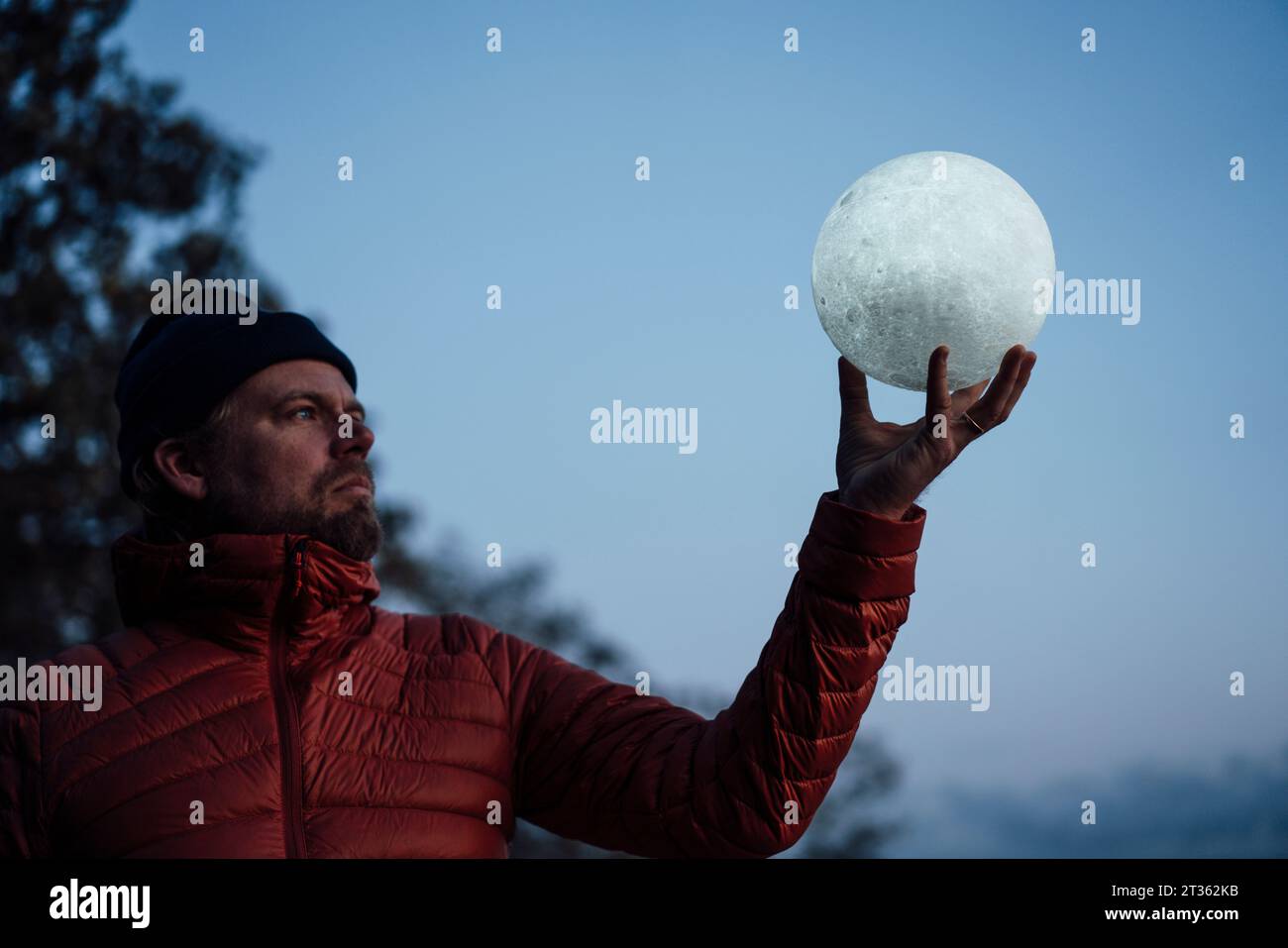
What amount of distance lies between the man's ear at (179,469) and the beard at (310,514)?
0.10m

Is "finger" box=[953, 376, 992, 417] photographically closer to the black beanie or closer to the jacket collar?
the jacket collar

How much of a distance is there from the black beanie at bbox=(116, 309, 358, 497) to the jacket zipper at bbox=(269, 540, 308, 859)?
749 millimetres

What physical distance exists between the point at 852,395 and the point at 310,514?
1623 millimetres

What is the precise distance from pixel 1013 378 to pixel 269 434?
7.40 feet

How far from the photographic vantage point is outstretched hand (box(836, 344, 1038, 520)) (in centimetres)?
295

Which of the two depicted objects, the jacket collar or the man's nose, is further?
the man's nose

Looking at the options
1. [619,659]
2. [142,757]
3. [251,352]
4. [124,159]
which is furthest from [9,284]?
[142,757]

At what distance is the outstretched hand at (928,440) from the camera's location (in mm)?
2945

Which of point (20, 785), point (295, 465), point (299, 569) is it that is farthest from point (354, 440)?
point (20, 785)

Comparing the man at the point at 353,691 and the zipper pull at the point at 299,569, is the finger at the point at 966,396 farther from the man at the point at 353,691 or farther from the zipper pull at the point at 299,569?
the zipper pull at the point at 299,569

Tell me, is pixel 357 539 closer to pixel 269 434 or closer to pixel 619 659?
pixel 269 434

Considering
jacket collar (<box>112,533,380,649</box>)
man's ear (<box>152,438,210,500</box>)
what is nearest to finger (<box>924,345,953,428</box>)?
jacket collar (<box>112,533,380,649</box>)

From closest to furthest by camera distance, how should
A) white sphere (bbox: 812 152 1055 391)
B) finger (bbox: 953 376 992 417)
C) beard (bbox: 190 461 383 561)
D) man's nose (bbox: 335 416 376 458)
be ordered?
white sphere (bbox: 812 152 1055 391), finger (bbox: 953 376 992 417), beard (bbox: 190 461 383 561), man's nose (bbox: 335 416 376 458)
